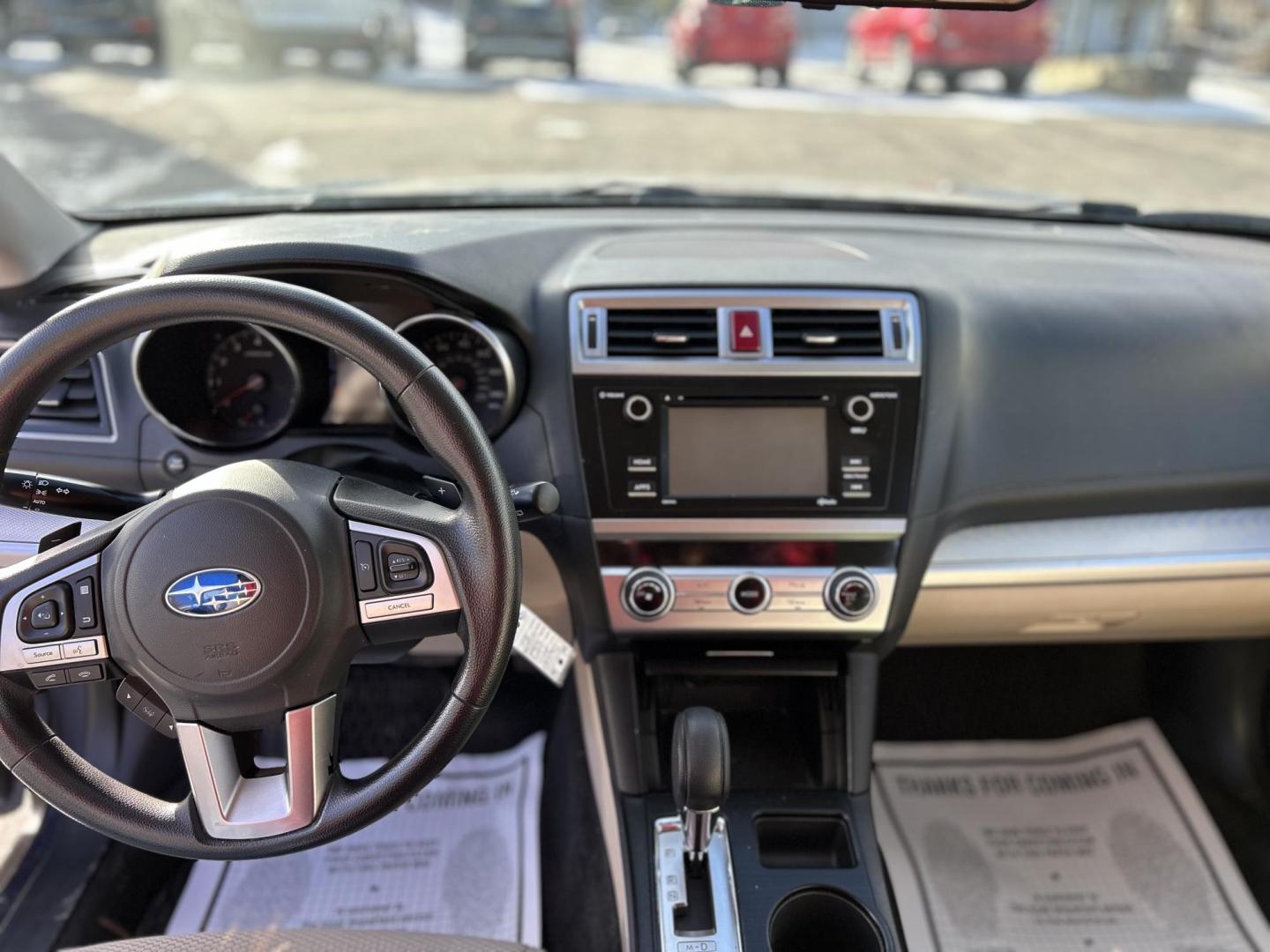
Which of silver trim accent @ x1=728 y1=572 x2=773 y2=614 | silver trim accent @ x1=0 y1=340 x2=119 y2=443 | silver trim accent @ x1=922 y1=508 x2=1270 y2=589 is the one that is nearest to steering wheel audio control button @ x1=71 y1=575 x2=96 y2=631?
silver trim accent @ x1=0 y1=340 x2=119 y2=443

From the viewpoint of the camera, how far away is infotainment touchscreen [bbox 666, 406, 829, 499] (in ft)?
5.62

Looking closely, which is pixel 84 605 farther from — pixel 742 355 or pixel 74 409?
pixel 742 355

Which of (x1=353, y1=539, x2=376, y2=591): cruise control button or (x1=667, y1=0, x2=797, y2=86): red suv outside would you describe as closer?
(x1=353, y1=539, x2=376, y2=591): cruise control button

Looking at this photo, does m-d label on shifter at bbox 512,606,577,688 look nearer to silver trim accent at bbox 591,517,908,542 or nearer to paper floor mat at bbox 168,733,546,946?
silver trim accent at bbox 591,517,908,542

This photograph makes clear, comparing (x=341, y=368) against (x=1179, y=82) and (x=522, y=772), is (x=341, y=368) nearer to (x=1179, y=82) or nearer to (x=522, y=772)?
(x=522, y=772)

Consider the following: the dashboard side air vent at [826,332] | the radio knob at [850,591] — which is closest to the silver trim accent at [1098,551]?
the radio knob at [850,591]

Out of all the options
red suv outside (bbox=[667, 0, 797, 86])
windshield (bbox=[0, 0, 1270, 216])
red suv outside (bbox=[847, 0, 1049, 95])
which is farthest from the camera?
red suv outside (bbox=[667, 0, 797, 86])

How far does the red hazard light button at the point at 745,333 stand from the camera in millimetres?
1680

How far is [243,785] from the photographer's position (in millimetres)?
1323

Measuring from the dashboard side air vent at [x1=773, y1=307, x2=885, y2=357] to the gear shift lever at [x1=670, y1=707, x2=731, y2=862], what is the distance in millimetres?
596

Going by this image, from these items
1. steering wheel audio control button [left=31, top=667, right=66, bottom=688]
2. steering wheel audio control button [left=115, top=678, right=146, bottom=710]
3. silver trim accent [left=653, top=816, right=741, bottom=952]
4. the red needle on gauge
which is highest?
the red needle on gauge

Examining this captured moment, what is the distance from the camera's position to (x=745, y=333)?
1.68 m

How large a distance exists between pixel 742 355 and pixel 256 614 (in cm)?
84

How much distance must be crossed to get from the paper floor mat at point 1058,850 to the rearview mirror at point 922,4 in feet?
5.21
